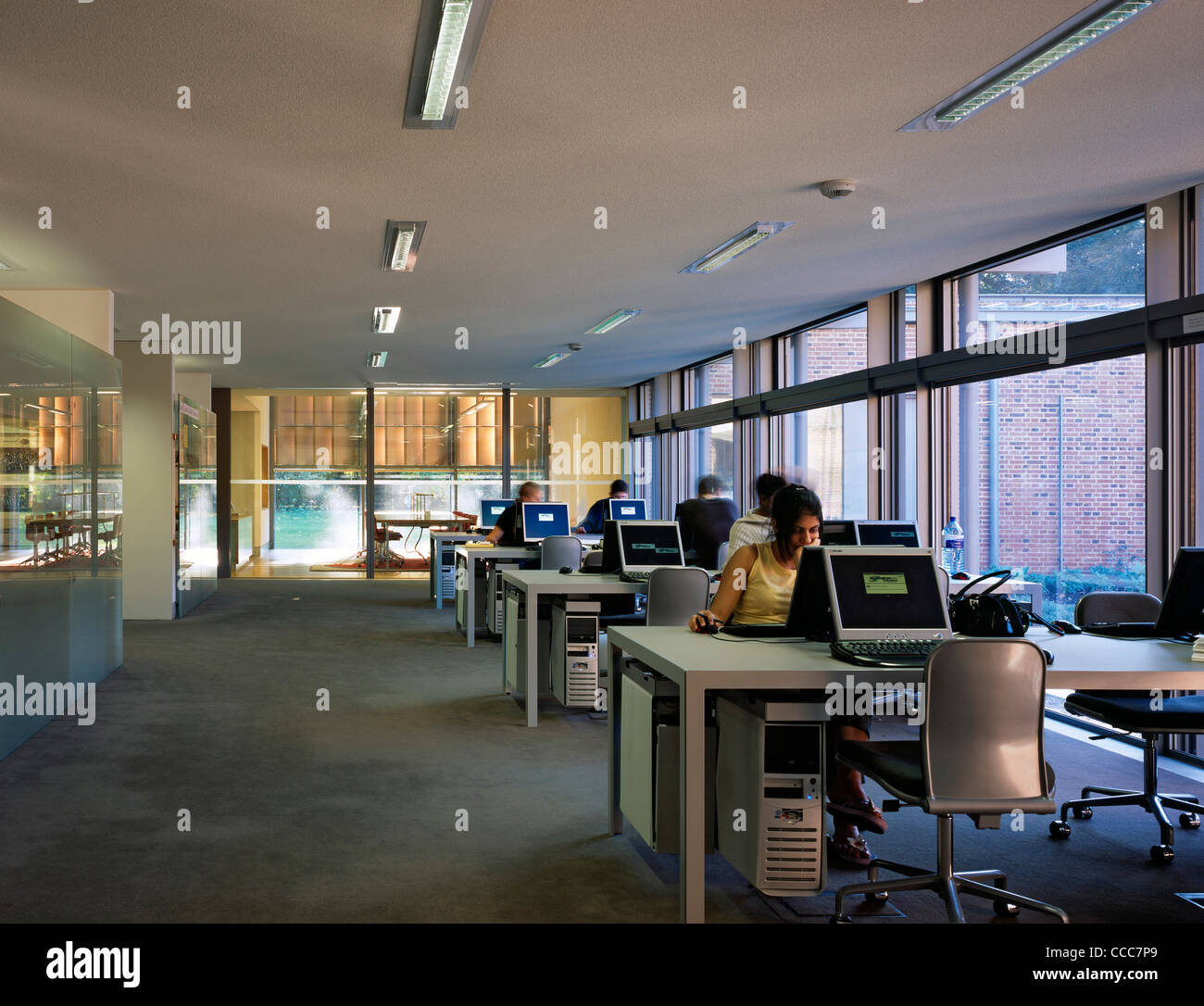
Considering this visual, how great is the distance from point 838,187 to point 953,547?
3242 mm

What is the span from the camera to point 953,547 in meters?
7.51

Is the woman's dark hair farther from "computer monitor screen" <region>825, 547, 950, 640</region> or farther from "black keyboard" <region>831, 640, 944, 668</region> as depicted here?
"black keyboard" <region>831, 640, 944, 668</region>

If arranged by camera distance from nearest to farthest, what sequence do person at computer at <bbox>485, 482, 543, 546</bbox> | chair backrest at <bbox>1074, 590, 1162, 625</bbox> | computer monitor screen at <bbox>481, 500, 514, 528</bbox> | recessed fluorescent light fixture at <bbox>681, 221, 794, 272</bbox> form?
chair backrest at <bbox>1074, 590, 1162, 625</bbox> → recessed fluorescent light fixture at <bbox>681, 221, 794, 272</bbox> → person at computer at <bbox>485, 482, 543, 546</bbox> → computer monitor screen at <bbox>481, 500, 514, 528</bbox>

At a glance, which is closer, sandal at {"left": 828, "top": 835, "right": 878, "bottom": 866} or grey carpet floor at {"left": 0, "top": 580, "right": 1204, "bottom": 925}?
grey carpet floor at {"left": 0, "top": 580, "right": 1204, "bottom": 925}

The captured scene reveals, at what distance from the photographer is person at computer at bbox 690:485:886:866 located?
3.81 metres

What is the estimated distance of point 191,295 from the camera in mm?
8367

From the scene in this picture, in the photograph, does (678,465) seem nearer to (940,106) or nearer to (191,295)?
(191,295)

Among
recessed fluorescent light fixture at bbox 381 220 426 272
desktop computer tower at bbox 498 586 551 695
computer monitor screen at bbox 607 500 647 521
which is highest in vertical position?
recessed fluorescent light fixture at bbox 381 220 426 272

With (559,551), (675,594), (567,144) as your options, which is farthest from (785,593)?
(559,551)

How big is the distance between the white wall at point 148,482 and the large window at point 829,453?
6494 millimetres

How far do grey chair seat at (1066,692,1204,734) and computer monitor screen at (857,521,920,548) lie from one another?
195cm

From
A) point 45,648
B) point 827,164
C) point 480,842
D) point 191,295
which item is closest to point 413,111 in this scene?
point 827,164

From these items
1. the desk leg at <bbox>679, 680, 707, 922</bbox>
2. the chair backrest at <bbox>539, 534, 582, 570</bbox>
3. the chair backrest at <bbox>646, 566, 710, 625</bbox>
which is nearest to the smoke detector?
the chair backrest at <bbox>646, 566, 710, 625</bbox>
